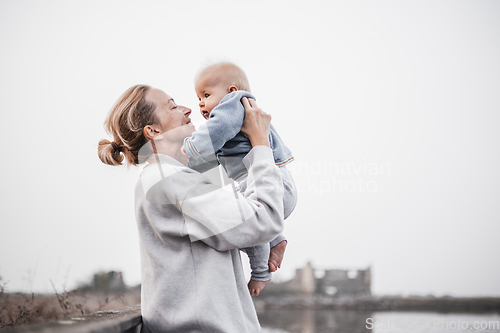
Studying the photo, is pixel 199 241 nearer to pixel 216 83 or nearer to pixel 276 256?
pixel 276 256

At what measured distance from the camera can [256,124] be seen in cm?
142

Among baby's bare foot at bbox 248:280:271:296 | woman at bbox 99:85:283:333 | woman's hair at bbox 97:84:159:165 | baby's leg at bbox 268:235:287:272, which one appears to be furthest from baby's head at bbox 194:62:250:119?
baby's bare foot at bbox 248:280:271:296

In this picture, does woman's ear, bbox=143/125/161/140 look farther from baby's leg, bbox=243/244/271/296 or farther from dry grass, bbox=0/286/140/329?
dry grass, bbox=0/286/140/329

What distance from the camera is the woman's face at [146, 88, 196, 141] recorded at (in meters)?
1.50

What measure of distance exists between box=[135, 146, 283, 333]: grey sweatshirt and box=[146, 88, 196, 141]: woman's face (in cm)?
29

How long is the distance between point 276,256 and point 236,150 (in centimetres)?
49

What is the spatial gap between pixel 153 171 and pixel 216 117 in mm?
340

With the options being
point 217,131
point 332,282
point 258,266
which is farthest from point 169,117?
point 332,282

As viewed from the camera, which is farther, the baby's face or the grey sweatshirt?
the baby's face

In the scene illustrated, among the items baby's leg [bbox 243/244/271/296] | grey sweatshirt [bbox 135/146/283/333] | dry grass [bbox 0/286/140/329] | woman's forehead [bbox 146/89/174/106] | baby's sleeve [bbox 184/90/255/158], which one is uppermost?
woman's forehead [bbox 146/89/174/106]

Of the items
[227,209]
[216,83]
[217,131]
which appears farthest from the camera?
[216,83]

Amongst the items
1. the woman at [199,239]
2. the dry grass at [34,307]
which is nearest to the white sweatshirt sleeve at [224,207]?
the woman at [199,239]

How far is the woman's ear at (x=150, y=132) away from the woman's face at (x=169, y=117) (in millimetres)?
18

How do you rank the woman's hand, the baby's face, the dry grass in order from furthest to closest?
1. the dry grass
2. the baby's face
3. the woman's hand
